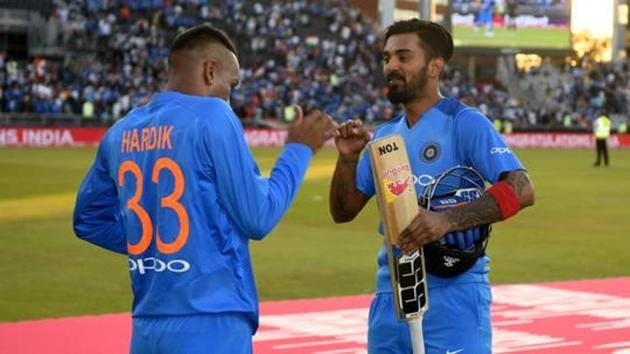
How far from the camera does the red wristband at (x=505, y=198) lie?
14.6 feet

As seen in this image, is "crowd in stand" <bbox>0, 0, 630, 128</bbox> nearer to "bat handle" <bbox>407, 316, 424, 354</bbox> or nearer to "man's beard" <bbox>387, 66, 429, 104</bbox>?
"man's beard" <bbox>387, 66, 429, 104</bbox>

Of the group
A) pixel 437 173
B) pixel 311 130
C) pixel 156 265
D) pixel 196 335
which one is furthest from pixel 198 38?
pixel 437 173

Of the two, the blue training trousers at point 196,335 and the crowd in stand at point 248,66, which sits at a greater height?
the blue training trousers at point 196,335

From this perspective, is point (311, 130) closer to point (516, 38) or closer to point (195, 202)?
point (195, 202)

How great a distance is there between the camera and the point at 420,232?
418 centimetres

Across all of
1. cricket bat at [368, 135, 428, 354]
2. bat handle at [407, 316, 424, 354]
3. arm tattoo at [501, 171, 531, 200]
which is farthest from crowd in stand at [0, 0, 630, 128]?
cricket bat at [368, 135, 428, 354]

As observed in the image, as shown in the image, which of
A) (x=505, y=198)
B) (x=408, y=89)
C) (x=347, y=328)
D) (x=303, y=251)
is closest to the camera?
(x=505, y=198)

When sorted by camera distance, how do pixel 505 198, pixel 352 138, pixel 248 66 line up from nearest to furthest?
pixel 505 198 → pixel 352 138 → pixel 248 66

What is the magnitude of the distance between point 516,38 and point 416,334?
163ft

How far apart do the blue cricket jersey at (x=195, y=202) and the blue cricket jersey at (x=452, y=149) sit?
2.58 feet

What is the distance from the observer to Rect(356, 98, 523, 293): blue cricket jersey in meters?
4.61

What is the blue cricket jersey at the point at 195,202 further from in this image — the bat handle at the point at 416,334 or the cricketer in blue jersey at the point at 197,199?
the bat handle at the point at 416,334

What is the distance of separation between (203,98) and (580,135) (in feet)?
164

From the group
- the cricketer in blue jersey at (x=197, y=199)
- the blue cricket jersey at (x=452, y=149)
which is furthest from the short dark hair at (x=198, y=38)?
the blue cricket jersey at (x=452, y=149)
